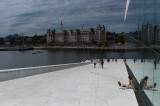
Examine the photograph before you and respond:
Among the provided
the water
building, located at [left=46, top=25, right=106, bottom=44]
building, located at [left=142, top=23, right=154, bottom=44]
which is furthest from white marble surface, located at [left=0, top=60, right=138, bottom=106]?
building, located at [left=46, top=25, right=106, bottom=44]

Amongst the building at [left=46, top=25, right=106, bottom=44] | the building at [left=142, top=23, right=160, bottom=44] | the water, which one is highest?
the building at [left=46, top=25, right=106, bottom=44]

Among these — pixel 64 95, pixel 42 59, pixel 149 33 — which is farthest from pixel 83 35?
pixel 149 33

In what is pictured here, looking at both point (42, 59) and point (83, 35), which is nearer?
point (42, 59)

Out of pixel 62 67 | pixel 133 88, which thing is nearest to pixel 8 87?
pixel 133 88

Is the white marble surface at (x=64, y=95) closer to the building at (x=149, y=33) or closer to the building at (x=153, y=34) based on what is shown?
the building at (x=149, y=33)

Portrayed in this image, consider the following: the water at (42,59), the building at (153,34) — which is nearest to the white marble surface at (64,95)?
the building at (153,34)

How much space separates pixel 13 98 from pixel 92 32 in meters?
151

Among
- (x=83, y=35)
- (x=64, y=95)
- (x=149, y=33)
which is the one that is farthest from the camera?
(x=83, y=35)

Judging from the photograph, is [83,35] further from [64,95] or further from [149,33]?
[149,33]

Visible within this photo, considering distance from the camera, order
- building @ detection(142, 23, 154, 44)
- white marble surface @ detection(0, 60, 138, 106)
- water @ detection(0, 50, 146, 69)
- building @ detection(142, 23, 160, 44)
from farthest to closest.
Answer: water @ detection(0, 50, 146, 69), white marble surface @ detection(0, 60, 138, 106), building @ detection(142, 23, 154, 44), building @ detection(142, 23, 160, 44)

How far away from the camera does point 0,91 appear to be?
27.1 feet

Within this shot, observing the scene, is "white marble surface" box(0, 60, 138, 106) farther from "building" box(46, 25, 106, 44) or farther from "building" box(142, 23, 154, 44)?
"building" box(46, 25, 106, 44)

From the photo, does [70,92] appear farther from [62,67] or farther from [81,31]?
[81,31]

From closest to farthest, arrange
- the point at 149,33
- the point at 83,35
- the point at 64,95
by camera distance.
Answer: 1. the point at 149,33
2. the point at 64,95
3. the point at 83,35
